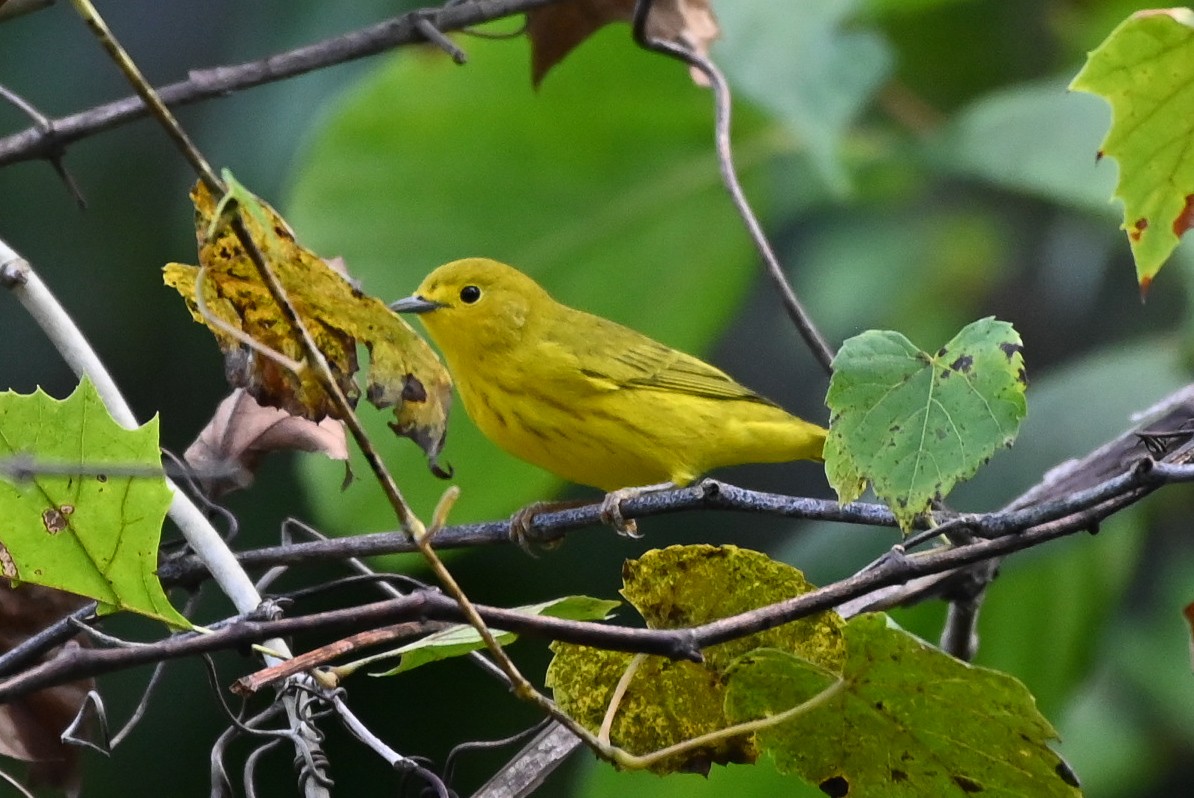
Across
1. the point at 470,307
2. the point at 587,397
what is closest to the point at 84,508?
the point at 587,397

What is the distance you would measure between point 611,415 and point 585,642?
2.10 m

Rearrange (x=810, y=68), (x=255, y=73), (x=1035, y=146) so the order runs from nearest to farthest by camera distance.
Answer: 1. (x=255, y=73)
2. (x=810, y=68)
3. (x=1035, y=146)

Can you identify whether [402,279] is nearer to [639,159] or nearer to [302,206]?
[302,206]

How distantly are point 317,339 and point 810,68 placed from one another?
1532mm

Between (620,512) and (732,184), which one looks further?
(732,184)

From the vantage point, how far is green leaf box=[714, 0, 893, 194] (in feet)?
8.90

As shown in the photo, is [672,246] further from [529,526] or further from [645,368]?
[529,526]

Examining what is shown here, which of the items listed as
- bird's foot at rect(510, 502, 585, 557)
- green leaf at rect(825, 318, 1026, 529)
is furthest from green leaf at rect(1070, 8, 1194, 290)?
bird's foot at rect(510, 502, 585, 557)

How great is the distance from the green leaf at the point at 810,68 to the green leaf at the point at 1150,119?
1231 millimetres

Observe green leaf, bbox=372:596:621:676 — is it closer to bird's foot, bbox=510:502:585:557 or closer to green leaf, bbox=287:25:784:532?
bird's foot, bbox=510:502:585:557

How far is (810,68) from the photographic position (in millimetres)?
2736

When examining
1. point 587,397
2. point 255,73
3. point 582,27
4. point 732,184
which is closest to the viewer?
point 255,73

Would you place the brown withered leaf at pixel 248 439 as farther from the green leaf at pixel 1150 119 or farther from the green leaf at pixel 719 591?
the green leaf at pixel 1150 119

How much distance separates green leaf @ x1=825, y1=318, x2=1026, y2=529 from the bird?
1.63 meters
